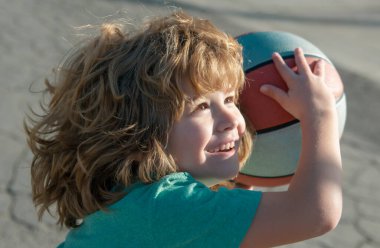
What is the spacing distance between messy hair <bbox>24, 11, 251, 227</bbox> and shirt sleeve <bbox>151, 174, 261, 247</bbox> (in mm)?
127

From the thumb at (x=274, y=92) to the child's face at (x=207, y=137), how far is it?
7.8 inches

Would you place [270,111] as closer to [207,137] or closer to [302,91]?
[302,91]

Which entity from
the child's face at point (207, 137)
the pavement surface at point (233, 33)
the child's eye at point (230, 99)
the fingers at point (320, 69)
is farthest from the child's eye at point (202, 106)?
the pavement surface at point (233, 33)

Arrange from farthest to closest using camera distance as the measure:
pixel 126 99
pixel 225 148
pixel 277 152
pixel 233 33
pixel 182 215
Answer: pixel 233 33, pixel 277 152, pixel 225 148, pixel 126 99, pixel 182 215

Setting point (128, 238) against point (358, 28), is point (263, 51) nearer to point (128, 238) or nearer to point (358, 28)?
point (128, 238)

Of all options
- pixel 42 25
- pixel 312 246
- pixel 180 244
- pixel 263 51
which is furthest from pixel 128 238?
pixel 42 25

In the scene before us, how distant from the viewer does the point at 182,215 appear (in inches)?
86.7

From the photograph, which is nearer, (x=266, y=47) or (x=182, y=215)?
(x=182, y=215)

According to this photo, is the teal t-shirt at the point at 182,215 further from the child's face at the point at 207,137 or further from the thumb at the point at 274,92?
the thumb at the point at 274,92

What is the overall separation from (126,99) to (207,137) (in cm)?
28

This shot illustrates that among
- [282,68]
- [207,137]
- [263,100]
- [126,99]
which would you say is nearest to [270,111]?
[263,100]

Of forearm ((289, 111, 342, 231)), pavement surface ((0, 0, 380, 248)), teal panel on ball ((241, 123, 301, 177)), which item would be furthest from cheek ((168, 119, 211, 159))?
pavement surface ((0, 0, 380, 248))

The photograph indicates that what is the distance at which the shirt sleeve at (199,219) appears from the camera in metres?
2.20

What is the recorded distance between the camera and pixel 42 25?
22.1 ft
